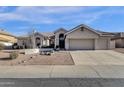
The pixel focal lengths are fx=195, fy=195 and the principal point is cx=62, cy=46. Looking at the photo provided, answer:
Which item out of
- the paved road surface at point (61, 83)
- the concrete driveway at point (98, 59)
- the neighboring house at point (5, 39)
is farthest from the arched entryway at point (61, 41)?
the paved road surface at point (61, 83)

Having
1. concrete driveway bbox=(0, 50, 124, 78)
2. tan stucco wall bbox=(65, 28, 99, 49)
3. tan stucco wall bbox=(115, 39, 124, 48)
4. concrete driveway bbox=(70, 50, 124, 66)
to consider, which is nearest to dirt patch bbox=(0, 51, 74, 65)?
concrete driveway bbox=(70, 50, 124, 66)

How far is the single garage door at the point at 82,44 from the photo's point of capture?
34688 millimetres

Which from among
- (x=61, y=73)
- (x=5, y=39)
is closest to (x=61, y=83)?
(x=61, y=73)

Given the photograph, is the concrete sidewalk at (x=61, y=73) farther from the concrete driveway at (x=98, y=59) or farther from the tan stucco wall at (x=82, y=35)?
the tan stucco wall at (x=82, y=35)

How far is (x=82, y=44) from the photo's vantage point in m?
34.8

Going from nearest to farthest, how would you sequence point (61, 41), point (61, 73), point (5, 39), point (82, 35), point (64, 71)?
1. point (61, 73)
2. point (64, 71)
3. point (82, 35)
4. point (61, 41)
5. point (5, 39)

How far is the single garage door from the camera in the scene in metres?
34.7

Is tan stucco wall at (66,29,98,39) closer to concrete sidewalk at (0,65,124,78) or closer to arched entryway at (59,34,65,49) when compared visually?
arched entryway at (59,34,65,49)

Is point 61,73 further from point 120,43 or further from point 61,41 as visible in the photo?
point 120,43

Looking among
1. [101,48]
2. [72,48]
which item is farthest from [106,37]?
[72,48]

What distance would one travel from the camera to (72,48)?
34.9 m
